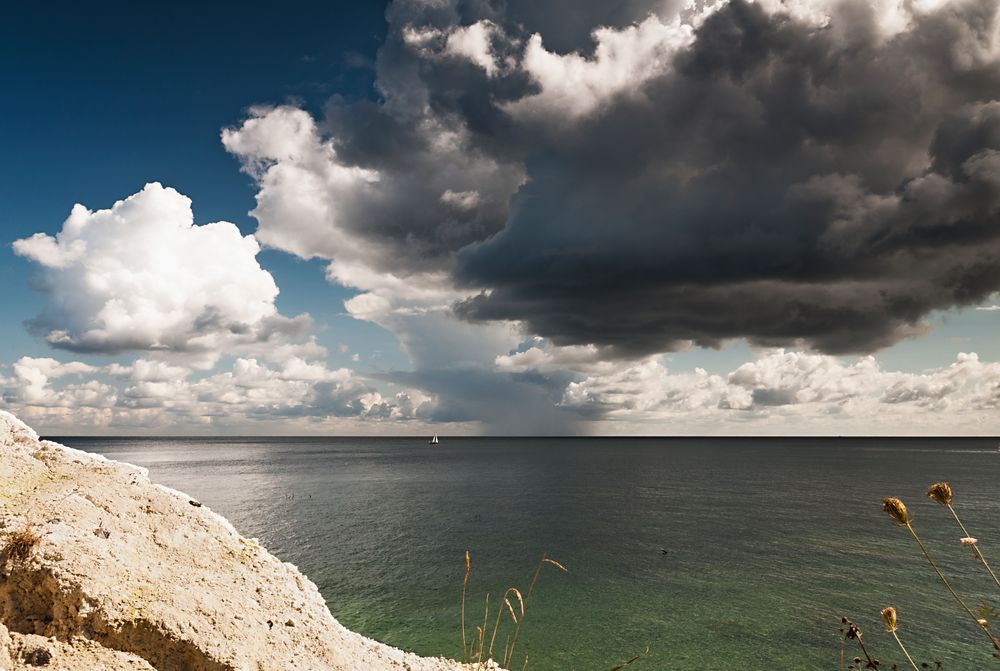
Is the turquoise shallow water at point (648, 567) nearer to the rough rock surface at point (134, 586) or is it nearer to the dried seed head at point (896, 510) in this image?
the rough rock surface at point (134, 586)

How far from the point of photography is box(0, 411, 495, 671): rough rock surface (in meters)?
6.87

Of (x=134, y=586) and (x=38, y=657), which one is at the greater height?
(x=134, y=586)

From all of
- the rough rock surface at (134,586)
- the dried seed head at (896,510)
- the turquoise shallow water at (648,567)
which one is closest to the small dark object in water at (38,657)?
the rough rock surface at (134,586)

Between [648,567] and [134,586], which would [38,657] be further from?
[648,567]

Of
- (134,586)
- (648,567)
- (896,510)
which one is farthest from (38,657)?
(648,567)

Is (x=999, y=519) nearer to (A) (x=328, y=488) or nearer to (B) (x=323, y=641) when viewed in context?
(B) (x=323, y=641)

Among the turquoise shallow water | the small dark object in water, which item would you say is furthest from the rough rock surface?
the turquoise shallow water

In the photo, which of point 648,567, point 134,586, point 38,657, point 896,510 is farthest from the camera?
point 648,567

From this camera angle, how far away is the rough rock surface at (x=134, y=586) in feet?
22.5

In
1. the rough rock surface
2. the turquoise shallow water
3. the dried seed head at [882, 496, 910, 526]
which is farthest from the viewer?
the turquoise shallow water

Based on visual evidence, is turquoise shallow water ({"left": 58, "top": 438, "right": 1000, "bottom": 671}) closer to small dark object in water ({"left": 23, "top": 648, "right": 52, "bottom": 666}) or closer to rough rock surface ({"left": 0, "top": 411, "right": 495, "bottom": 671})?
rough rock surface ({"left": 0, "top": 411, "right": 495, "bottom": 671})

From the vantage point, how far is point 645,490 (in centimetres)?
10456

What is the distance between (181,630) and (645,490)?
4159 inches

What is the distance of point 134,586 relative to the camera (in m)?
7.55
